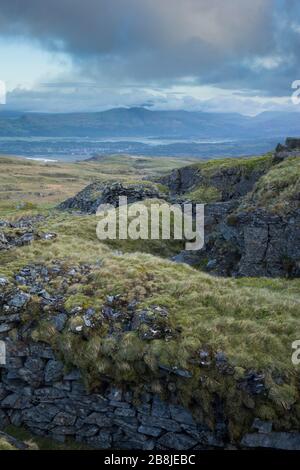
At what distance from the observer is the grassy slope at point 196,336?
17.5 m

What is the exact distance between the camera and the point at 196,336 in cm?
1916

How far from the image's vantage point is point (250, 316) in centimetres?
2081

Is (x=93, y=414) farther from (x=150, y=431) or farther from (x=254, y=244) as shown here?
(x=254, y=244)

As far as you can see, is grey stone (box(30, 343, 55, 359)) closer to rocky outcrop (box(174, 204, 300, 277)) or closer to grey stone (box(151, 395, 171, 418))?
grey stone (box(151, 395, 171, 418))

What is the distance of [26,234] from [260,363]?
19.5 meters

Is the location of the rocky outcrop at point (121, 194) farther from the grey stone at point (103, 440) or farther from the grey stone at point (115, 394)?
the grey stone at point (103, 440)

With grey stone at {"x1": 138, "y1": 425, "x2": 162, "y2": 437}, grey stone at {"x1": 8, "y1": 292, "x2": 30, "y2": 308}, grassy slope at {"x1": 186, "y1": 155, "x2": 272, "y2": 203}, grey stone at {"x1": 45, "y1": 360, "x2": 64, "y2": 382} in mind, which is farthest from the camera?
grassy slope at {"x1": 186, "y1": 155, "x2": 272, "y2": 203}

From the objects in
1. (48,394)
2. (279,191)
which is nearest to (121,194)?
(279,191)

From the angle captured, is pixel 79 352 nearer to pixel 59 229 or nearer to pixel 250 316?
pixel 250 316

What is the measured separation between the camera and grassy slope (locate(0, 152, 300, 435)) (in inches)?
688

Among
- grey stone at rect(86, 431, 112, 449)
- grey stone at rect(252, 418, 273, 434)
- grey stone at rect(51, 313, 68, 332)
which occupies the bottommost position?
grey stone at rect(86, 431, 112, 449)

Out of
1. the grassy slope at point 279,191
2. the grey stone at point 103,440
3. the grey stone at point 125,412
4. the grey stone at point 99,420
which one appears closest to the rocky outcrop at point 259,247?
the grassy slope at point 279,191

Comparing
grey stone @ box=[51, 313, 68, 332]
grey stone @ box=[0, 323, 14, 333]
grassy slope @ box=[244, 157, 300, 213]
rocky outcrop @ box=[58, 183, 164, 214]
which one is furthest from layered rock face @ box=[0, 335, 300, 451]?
rocky outcrop @ box=[58, 183, 164, 214]
